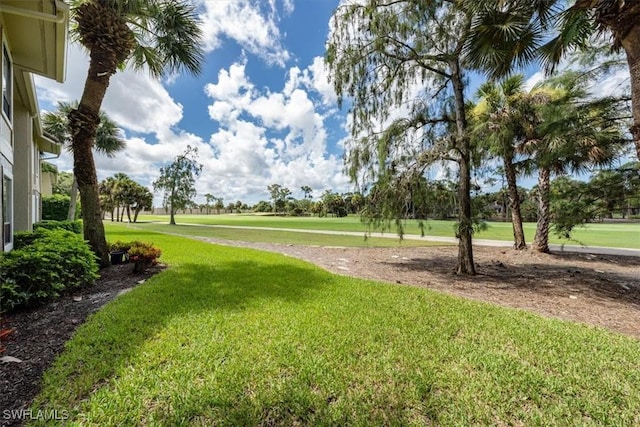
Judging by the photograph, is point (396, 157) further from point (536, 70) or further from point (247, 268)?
point (247, 268)

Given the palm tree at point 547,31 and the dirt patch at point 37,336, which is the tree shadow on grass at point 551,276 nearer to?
the palm tree at point 547,31

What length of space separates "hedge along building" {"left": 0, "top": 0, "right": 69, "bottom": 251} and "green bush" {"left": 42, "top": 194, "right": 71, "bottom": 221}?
958 centimetres

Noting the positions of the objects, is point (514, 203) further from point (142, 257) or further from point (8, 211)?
point (8, 211)

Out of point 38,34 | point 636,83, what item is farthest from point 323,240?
point 636,83

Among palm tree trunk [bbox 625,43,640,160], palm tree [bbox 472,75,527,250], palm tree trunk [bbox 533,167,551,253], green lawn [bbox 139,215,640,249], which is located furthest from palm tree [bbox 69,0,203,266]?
palm tree trunk [bbox 533,167,551,253]

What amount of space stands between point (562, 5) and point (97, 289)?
979 centimetres

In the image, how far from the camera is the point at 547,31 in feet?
16.9

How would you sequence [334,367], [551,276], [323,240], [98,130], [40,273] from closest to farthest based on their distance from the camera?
1. [334,367]
2. [40,273]
3. [551,276]
4. [323,240]
5. [98,130]

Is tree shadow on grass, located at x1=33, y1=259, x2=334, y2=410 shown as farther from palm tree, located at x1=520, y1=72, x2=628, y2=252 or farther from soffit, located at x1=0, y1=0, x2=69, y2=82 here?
palm tree, located at x1=520, y1=72, x2=628, y2=252

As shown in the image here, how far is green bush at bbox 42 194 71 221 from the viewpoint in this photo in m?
16.5

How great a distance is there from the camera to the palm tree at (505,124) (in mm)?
6547

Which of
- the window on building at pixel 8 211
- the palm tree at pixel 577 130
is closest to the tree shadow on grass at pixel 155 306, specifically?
the window on building at pixel 8 211

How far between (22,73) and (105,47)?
2672mm

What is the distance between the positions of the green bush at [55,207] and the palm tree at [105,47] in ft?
44.4
